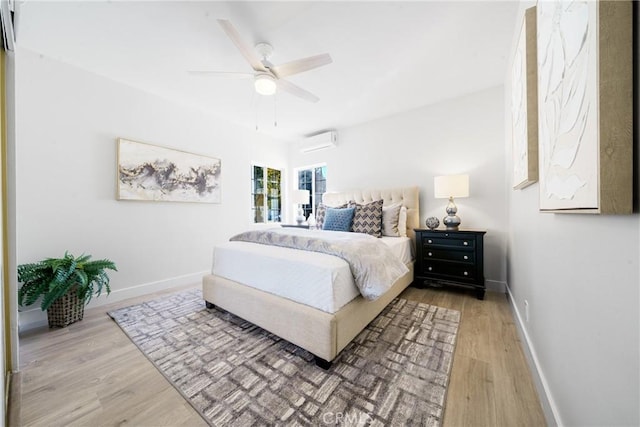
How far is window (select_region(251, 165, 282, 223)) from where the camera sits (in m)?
4.35

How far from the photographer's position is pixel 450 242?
8.80 feet

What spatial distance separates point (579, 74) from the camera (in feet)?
2.34

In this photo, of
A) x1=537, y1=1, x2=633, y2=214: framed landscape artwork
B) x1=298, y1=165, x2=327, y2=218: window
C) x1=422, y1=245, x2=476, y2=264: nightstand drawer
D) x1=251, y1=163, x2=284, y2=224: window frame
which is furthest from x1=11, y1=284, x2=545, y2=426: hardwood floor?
x1=298, y1=165, x2=327, y2=218: window

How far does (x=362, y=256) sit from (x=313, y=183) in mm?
3211

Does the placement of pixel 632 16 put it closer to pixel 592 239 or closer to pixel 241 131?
pixel 592 239

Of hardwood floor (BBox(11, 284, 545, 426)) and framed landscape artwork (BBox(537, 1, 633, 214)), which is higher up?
framed landscape artwork (BBox(537, 1, 633, 214))

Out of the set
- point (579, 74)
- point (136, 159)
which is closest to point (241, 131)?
point (136, 159)

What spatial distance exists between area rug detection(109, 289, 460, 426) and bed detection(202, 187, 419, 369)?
14 cm

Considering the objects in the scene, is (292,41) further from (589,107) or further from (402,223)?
(402,223)

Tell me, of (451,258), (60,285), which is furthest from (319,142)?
(60,285)

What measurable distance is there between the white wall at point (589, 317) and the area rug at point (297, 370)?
0.55m

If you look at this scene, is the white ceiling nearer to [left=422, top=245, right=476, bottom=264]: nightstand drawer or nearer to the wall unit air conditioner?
the wall unit air conditioner

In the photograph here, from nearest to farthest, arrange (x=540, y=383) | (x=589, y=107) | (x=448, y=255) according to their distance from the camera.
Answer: (x=589, y=107)
(x=540, y=383)
(x=448, y=255)

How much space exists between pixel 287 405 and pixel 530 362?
4.88 feet
